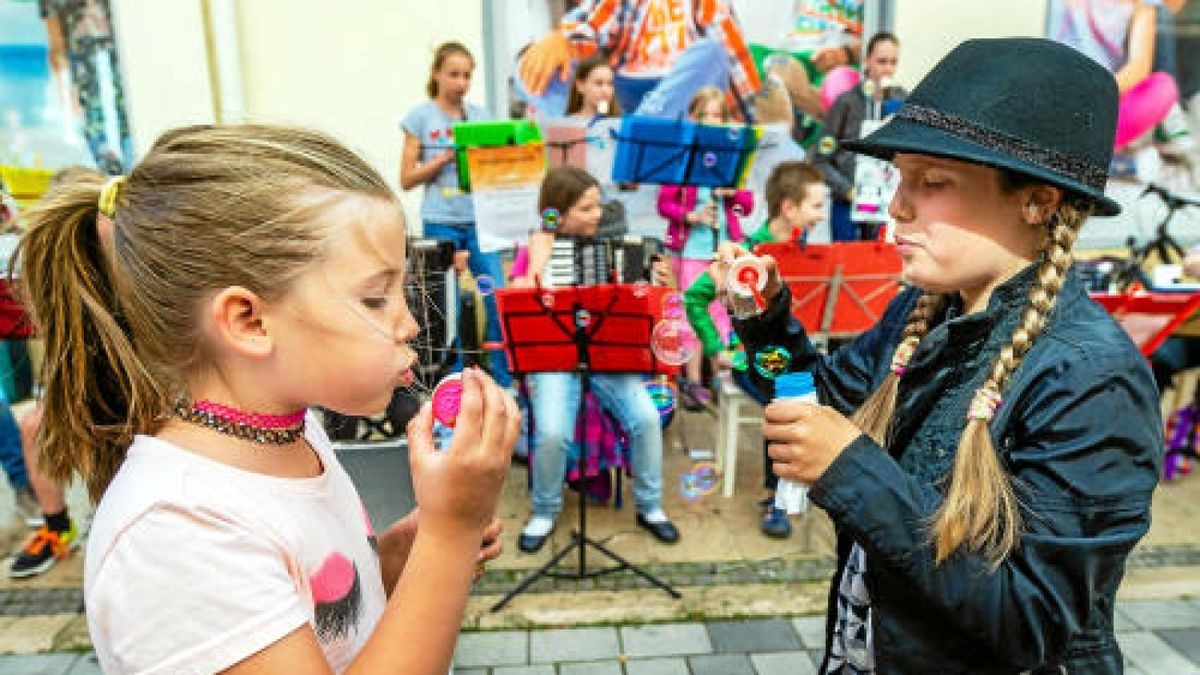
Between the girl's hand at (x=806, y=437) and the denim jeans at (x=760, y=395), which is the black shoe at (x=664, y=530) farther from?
the girl's hand at (x=806, y=437)

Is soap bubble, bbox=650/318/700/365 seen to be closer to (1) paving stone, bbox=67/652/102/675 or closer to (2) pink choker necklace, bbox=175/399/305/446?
(2) pink choker necklace, bbox=175/399/305/446

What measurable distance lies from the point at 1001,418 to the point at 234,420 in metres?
1.22

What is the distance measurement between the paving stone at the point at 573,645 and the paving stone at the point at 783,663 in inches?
22.4

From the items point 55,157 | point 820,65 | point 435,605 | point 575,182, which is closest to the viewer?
point 435,605

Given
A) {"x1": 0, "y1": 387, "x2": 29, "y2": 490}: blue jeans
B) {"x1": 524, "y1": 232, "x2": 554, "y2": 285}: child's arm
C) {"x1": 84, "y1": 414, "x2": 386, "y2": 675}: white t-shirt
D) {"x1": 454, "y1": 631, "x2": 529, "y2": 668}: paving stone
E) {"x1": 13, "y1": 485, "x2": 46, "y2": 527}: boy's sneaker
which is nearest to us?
{"x1": 84, "y1": 414, "x2": 386, "y2": 675}: white t-shirt

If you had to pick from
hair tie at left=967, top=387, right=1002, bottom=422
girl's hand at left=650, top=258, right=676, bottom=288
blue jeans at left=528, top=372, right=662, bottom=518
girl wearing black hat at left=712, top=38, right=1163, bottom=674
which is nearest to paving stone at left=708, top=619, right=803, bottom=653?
blue jeans at left=528, top=372, right=662, bottom=518

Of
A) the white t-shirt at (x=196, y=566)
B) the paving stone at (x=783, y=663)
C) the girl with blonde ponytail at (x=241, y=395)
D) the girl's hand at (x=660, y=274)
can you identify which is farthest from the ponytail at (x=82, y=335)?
the girl's hand at (x=660, y=274)

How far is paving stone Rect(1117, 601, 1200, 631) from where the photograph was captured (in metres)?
3.21

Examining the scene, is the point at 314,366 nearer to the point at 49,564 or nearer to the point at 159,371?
the point at 159,371

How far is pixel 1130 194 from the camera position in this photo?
26.4 ft

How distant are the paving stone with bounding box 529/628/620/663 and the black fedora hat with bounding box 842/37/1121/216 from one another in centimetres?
245

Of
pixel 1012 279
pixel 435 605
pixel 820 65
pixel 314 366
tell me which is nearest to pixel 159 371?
pixel 314 366

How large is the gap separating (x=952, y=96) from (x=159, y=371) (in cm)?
135

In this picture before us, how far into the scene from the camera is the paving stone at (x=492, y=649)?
3004 mm
